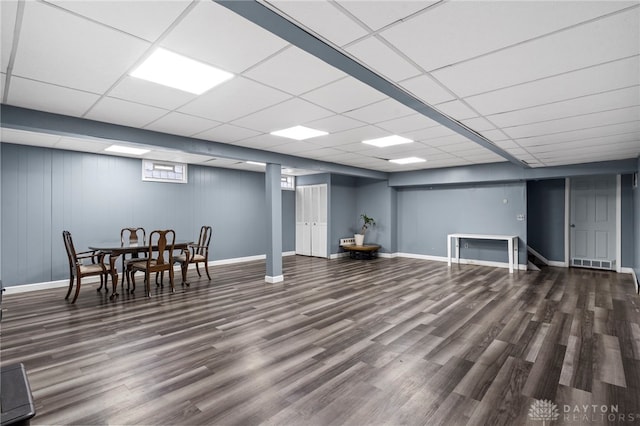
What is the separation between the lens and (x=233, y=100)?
10.1 feet

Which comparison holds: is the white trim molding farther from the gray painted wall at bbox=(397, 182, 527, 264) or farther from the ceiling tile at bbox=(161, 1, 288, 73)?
the gray painted wall at bbox=(397, 182, 527, 264)

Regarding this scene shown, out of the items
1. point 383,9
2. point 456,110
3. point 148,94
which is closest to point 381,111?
point 456,110

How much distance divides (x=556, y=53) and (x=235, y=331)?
361 cm

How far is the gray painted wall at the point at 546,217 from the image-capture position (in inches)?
290

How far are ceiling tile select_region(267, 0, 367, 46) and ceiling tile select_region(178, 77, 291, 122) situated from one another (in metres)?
1.01

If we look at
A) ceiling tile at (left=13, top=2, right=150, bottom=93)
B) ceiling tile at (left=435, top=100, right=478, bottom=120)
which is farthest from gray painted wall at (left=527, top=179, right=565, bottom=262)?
ceiling tile at (left=13, top=2, right=150, bottom=93)

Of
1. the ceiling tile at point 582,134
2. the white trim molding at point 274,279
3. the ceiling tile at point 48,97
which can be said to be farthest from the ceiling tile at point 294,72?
the white trim molding at point 274,279

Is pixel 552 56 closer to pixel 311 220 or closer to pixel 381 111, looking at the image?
pixel 381 111

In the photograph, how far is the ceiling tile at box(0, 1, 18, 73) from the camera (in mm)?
1702

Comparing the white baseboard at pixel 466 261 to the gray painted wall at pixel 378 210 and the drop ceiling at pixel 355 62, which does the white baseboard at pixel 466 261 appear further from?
the drop ceiling at pixel 355 62

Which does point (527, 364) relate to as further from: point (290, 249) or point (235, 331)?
point (290, 249)

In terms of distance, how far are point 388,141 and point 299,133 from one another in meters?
1.41

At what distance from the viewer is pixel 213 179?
298 inches

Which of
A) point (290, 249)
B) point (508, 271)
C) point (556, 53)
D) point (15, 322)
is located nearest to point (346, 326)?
point (556, 53)
